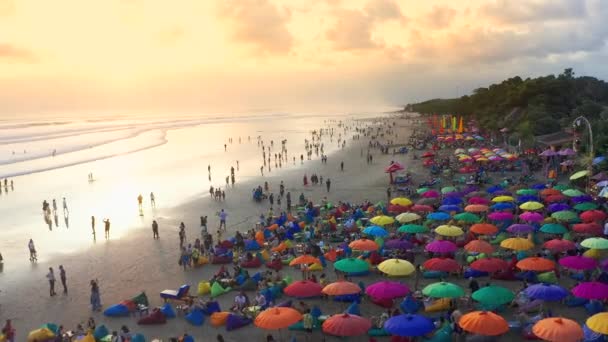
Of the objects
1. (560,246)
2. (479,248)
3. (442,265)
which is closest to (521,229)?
(560,246)

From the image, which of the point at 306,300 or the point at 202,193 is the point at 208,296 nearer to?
the point at 306,300

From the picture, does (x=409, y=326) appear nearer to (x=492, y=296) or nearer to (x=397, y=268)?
(x=492, y=296)

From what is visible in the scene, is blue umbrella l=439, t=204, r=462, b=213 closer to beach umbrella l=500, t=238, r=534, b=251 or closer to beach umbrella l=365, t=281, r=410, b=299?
beach umbrella l=500, t=238, r=534, b=251

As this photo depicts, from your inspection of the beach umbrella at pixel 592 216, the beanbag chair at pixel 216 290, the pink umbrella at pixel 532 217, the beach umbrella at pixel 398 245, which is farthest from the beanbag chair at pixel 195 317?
the beach umbrella at pixel 592 216

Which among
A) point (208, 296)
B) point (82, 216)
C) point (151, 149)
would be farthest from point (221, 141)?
point (208, 296)

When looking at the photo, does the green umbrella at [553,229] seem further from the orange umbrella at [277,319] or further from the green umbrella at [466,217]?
the orange umbrella at [277,319]

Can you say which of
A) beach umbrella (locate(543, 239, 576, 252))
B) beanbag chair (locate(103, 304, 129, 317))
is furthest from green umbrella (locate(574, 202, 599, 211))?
beanbag chair (locate(103, 304, 129, 317))
